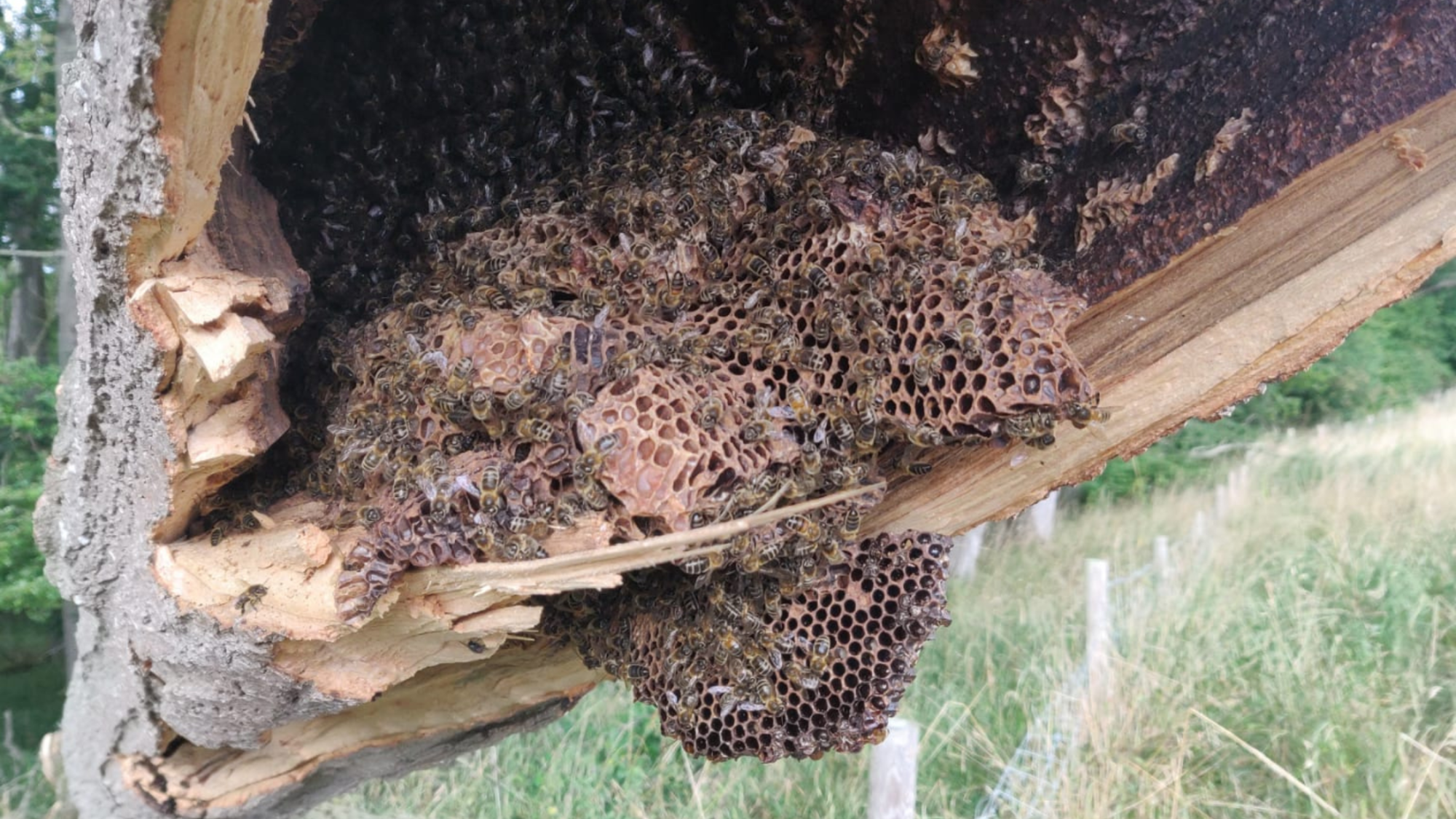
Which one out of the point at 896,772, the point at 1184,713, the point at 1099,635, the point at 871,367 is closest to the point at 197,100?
the point at 871,367

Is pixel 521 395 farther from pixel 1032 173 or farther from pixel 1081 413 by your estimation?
pixel 1032 173

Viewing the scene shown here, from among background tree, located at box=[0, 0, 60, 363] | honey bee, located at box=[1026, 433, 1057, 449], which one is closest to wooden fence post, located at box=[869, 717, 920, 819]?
honey bee, located at box=[1026, 433, 1057, 449]

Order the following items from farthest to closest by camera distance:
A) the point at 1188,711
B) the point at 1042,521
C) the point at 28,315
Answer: the point at 1042,521
the point at 28,315
the point at 1188,711

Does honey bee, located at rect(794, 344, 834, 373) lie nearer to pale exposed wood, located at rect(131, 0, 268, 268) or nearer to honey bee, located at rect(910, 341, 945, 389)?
honey bee, located at rect(910, 341, 945, 389)

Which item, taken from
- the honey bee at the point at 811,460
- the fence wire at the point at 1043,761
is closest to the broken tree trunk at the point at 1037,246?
the honey bee at the point at 811,460

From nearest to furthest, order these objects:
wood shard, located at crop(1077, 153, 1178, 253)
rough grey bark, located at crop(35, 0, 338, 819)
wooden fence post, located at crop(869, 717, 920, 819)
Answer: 1. rough grey bark, located at crop(35, 0, 338, 819)
2. wood shard, located at crop(1077, 153, 1178, 253)
3. wooden fence post, located at crop(869, 717, 920, 819)

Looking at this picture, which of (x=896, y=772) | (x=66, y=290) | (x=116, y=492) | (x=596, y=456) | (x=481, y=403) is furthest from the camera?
(x=66, y=290)

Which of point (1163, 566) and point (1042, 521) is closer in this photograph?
point (1163, 566)
